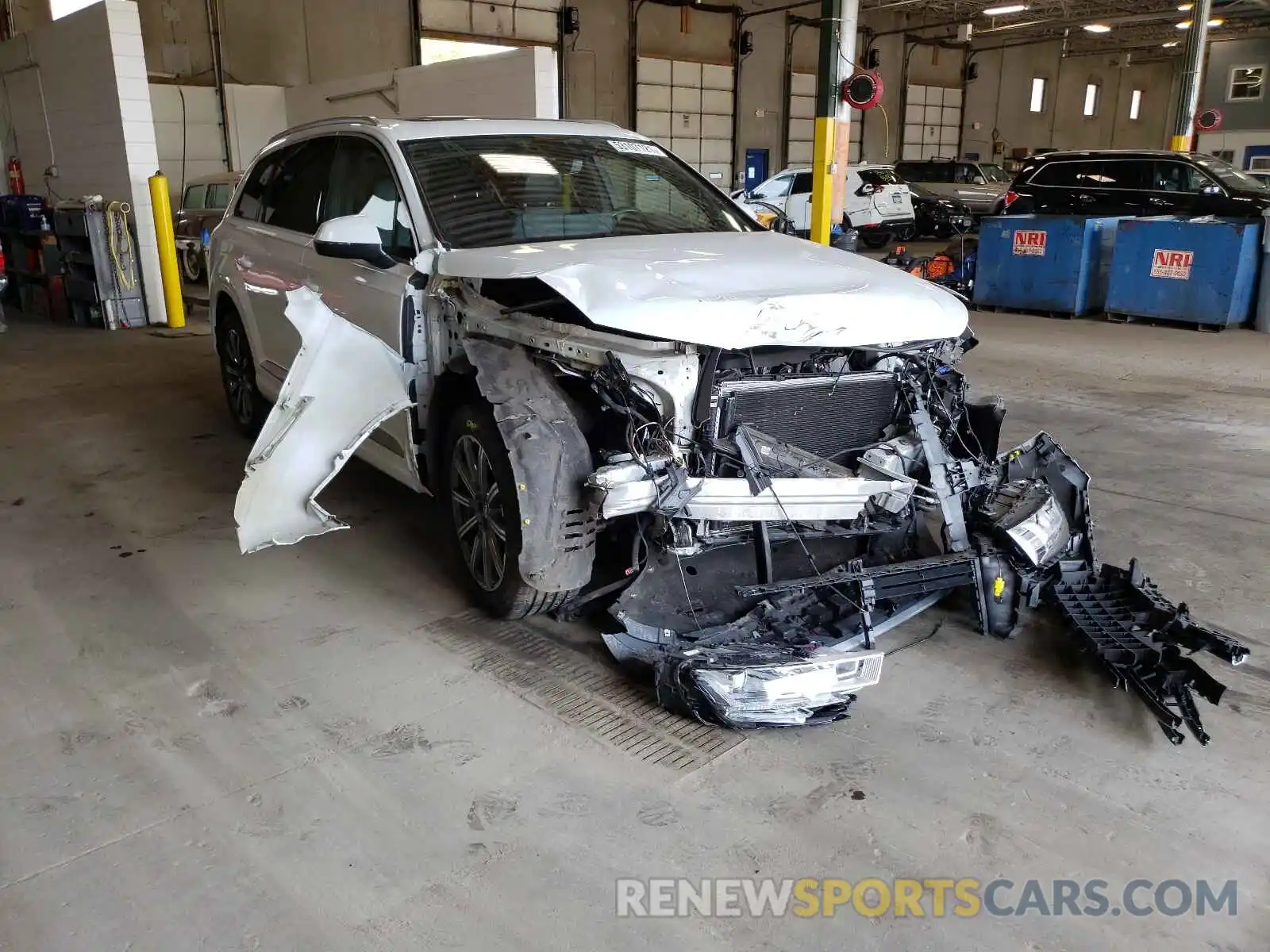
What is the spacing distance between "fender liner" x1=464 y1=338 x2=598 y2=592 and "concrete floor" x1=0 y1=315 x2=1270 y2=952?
42 cm

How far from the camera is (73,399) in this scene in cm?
744

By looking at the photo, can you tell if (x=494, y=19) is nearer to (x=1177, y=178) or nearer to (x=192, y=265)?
(x=192, y=265)

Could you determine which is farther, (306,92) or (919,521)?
(306,92)

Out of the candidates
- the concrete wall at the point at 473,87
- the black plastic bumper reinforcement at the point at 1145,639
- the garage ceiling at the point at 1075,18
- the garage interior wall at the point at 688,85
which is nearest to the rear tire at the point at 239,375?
the concrete wall at the point at 473,87

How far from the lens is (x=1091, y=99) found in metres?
36.3

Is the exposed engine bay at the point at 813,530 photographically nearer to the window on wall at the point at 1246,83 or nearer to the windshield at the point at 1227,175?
the windshield at the point at 1227,175

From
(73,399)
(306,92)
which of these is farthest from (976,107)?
(73,399)

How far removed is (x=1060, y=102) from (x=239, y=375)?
119ft

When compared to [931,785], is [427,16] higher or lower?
higher

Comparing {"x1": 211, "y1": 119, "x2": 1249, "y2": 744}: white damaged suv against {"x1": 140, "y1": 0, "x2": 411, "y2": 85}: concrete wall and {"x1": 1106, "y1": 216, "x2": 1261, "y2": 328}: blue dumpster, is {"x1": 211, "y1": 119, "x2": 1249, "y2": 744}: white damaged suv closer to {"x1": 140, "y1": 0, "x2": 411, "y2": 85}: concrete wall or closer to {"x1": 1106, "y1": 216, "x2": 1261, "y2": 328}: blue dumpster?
{"x1": 1106, "y1": 216, "x2": 1261, "y2": 328}: blue dumpster

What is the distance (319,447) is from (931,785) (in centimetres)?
239

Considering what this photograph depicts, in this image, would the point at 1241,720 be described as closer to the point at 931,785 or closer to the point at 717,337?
the point at 931,785

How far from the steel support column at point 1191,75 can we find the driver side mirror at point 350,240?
1626 cm

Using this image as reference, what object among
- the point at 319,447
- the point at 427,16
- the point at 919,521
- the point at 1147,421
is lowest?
the point at 1147,421
